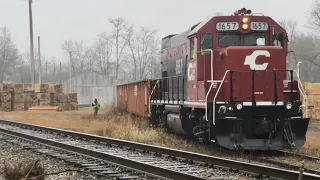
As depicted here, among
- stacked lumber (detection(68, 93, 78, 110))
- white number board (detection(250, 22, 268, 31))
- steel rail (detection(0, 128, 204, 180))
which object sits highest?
white number board (detection(250, 22, 268, 31))

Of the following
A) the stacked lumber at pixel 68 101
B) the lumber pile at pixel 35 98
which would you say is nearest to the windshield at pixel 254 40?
the lumber pile at pixel 35 98

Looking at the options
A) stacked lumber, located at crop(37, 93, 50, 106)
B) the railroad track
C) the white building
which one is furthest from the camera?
the white building

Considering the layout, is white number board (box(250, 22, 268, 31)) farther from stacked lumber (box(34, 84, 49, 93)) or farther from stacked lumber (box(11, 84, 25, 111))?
stacked lumber (box(11, 84, 25, 111))

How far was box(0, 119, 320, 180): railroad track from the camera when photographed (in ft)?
24.0

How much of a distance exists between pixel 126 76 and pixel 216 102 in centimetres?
7440

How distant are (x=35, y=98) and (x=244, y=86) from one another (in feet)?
108

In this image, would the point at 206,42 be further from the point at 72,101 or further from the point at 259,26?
the point at 72,101

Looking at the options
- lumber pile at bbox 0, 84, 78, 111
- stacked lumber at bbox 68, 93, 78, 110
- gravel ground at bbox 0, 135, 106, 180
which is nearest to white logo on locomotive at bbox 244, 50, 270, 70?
gravel ground at bbox 0, 135, 106, 180

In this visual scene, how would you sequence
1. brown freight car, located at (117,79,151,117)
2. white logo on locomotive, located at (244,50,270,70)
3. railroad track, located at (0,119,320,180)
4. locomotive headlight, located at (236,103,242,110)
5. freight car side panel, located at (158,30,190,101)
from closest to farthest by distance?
railroad track, located at (0,119,320,180), locomotive headlight, located at (236,103,242,110), white logo on locomotive, located at (244,50,270,70), freight car side panel, located at (158,30,190,101), brown freight car, located at (117,79,151,117)

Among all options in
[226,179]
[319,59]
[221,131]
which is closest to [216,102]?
[221,131]

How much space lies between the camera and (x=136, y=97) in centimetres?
2169

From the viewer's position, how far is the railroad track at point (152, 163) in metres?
7.32

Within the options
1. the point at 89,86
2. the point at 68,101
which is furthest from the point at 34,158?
the point at 89,86

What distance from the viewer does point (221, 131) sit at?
10.4 meters
